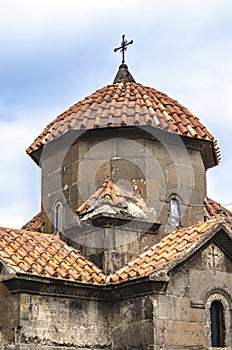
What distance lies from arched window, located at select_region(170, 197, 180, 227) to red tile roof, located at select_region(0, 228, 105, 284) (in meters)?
2.05

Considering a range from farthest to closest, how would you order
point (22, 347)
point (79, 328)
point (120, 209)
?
point (120, 209) → point (79, 328) → point (22, 347)

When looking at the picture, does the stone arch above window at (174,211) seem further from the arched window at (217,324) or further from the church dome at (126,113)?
the arched window at (217,324)

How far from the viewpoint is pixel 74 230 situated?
46.1ft

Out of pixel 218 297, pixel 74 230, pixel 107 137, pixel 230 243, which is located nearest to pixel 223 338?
pixel 218 297

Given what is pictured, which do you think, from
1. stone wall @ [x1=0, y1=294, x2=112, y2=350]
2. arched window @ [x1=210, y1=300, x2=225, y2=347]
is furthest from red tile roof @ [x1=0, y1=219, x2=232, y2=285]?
arched window @ [x1=210, y1=300, x2=225, y2=347]

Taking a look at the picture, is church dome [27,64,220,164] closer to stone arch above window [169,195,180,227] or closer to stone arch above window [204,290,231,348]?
stone arch above window [169,195,180,227]

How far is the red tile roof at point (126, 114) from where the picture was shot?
1455cm

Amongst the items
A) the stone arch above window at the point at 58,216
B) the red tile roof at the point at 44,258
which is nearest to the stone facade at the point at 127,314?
the red tile roof at the point at 44,258

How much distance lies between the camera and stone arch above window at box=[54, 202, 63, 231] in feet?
48.8

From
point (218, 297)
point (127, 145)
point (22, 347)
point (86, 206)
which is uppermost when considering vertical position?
point (127, 145)

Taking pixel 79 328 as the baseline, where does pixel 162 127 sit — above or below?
above

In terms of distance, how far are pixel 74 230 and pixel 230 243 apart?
2.95m

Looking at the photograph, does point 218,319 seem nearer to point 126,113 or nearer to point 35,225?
point 126,113

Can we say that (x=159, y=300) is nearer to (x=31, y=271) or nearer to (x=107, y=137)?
(x=31, y=271)
